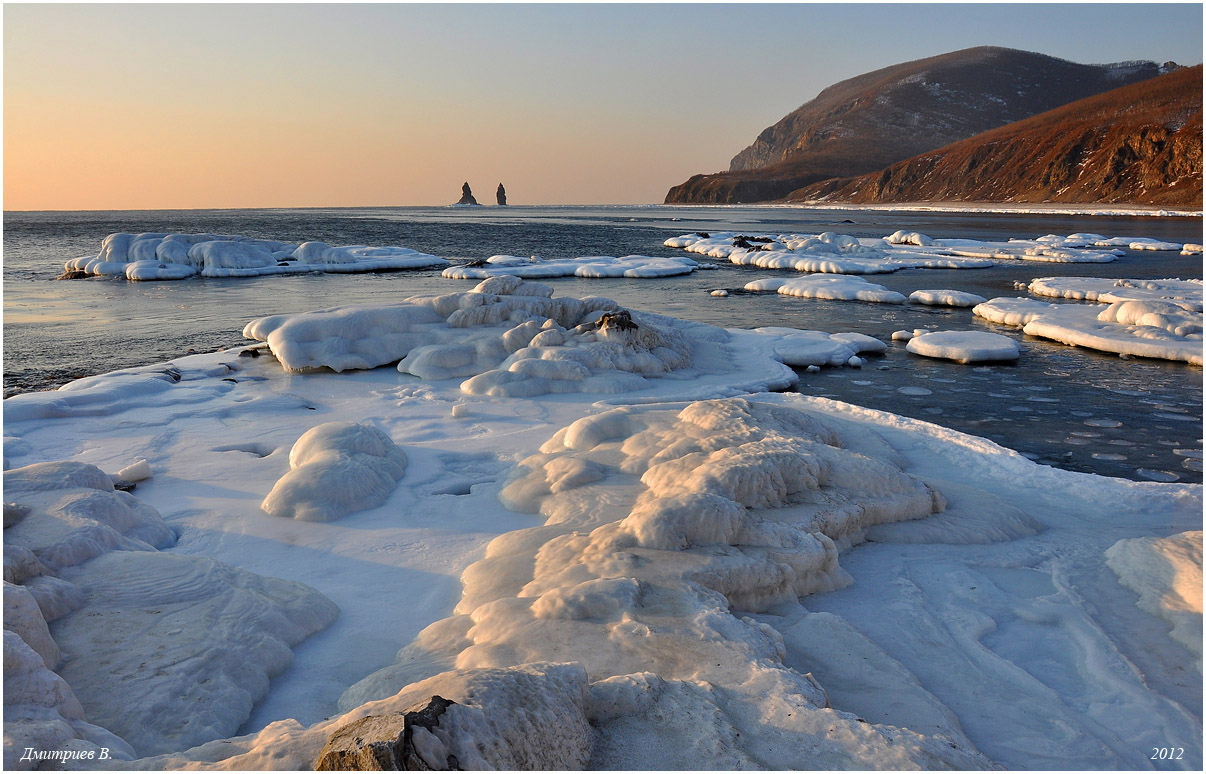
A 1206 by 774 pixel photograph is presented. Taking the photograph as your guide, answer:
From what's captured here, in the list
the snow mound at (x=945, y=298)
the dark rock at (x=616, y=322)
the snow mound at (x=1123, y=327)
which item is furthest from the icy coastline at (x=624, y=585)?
the snow mound at (x=945, y=298)

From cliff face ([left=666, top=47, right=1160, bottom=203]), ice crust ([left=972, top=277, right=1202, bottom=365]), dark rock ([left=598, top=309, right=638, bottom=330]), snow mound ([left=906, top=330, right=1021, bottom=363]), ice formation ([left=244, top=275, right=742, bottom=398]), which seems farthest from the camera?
cliff face ([left=666, top=47, right=1160, bottom=203])

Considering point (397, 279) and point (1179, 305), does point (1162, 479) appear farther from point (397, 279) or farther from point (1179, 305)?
point (397, 279)

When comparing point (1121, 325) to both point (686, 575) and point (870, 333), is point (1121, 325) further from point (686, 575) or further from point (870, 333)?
point (686, 575)

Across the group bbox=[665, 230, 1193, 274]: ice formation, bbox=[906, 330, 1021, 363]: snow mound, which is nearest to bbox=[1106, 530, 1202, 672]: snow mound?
bbox=[906, 330, 1021, 363]: snow mound

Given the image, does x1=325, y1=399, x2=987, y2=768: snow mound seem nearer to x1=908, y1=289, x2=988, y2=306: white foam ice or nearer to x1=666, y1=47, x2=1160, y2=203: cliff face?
x1=908, y1=289, x2=988, y2=306: white foam ice

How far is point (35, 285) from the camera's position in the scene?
941 inches

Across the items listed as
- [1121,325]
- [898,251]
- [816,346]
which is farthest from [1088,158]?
[816,346]

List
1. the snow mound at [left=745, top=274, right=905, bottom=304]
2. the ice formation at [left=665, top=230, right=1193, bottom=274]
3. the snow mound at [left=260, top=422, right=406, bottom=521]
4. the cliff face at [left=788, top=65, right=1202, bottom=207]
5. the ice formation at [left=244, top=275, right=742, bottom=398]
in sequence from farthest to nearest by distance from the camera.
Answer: the cliff face at [left=788, top=65, right=1202, bottom=207]
the ice formation at [left=665, top=230, right=1193, bottom=274]
the snow mound at [left=745, top=274, right=905, bottom=304]
the ice formation at [left=244, top=275, right=742, bottom=398]
the snow mound at [left=260, top=422, right=406, bottom=521]

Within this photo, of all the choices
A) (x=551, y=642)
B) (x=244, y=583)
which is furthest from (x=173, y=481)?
(x=551, y=642)

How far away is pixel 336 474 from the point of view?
5.89 metres

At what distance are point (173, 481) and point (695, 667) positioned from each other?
5380 mm

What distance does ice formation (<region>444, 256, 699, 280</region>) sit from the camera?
26.3 metres

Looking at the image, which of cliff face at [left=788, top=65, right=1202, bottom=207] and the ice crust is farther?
cliff face at [left=788, top=65, right=1202, bottom=207]

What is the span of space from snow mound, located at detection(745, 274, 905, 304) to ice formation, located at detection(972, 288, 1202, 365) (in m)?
3.35
